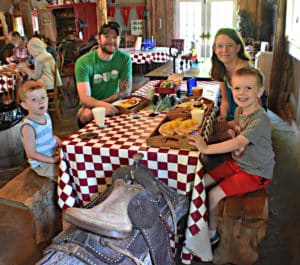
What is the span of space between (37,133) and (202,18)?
6.71 m

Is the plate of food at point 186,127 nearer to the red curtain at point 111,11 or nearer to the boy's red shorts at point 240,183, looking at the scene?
the boy's red shorts at point 240,183

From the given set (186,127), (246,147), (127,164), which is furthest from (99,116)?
(246,147)

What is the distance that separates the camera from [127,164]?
1740mm

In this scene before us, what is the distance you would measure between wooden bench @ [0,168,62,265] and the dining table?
5.0 inches

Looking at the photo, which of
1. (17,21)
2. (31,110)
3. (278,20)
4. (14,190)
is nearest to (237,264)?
(14,190)

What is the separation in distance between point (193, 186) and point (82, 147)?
1.99 feet

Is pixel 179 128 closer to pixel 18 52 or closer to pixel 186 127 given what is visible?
pixel 186 127

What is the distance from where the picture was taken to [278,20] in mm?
4734

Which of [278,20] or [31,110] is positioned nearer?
[31,110]

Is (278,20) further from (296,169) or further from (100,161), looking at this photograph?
(100,161)

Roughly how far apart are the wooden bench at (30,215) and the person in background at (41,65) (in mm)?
2610

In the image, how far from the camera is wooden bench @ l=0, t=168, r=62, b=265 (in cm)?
194

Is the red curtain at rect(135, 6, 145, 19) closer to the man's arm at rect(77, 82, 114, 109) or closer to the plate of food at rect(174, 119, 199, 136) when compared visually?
the man's arm at rect(77, 82, 114, 109)

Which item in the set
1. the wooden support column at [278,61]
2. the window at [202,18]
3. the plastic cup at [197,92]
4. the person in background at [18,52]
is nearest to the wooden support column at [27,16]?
the person in background at [18,52]
